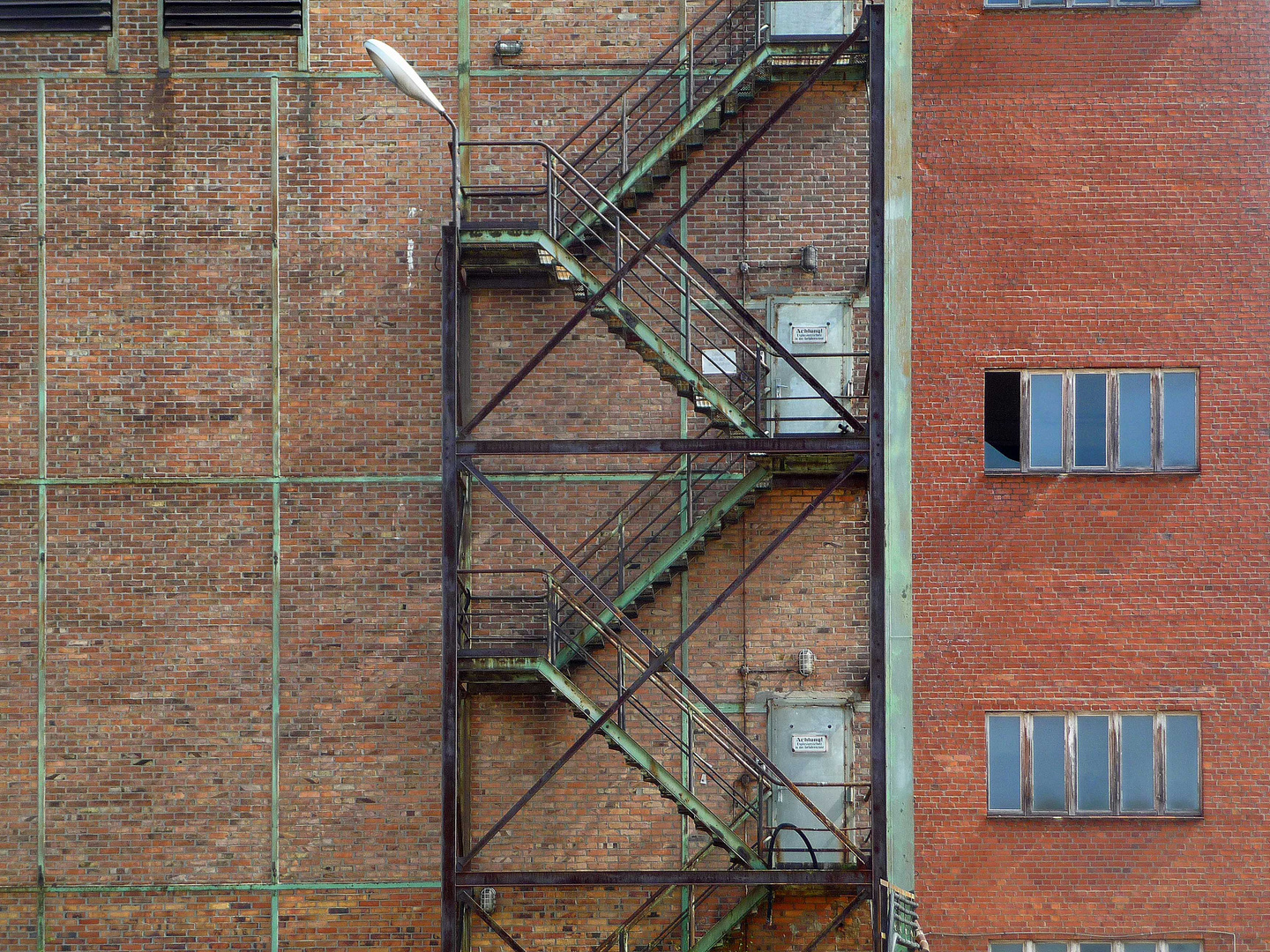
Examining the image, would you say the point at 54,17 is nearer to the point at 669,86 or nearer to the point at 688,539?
the point at 669,86

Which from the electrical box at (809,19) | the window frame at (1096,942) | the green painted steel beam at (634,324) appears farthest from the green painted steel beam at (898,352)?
the window frame at (1096,942)

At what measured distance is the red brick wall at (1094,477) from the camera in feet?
35.1

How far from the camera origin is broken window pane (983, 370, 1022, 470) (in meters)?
10.8

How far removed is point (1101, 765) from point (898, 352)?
16.6 feet

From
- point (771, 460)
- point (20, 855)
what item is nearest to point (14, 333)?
point (20, 855)

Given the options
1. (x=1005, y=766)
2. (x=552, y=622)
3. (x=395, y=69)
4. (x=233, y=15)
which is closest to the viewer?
(x=395, y=69)

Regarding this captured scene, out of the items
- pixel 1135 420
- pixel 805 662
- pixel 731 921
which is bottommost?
pixel 731 921

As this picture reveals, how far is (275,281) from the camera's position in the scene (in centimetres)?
1127

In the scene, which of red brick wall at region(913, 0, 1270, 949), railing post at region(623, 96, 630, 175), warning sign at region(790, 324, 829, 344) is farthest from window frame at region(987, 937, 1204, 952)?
railing post at region(623, 96, 630, 175)

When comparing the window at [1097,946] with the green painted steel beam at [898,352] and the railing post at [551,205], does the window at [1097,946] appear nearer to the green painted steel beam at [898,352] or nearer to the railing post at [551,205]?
the green painted steel beam at [898,352]

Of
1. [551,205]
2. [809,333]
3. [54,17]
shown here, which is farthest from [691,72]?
[54,17]

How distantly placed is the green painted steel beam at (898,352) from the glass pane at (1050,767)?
1.77 meters

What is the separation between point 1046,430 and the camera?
1081 cm

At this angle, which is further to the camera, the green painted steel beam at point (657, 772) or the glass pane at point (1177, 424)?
the glass pane at point (1177, 424)
